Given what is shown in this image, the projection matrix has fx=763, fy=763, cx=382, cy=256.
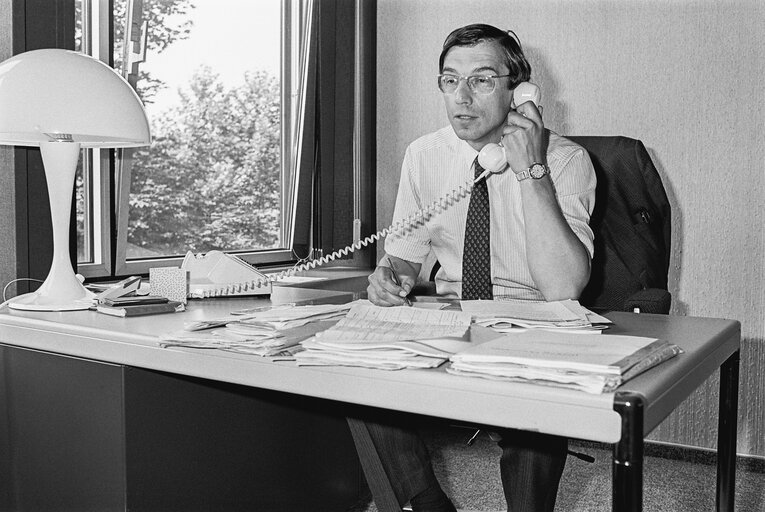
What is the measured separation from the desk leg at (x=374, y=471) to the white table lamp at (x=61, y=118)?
1.89ft

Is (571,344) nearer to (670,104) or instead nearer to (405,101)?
(670,104)

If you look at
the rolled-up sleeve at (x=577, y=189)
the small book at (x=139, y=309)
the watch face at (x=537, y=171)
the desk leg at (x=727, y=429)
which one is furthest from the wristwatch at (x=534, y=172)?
the small book at (x=139, y=309)

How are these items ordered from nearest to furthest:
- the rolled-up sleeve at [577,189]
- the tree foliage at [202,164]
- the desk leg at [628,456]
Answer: the desk leg at [628,456] < the rolled-up sleeve at [577,189] < the tree foliage at [202,164]

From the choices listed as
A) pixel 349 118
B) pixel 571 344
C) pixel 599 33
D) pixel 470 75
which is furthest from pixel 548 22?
pixel 571 344

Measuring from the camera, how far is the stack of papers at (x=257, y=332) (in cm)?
104

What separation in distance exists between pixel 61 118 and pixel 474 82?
89 centimetres

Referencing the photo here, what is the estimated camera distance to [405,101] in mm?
2963

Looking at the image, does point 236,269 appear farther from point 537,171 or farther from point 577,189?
point 577,189

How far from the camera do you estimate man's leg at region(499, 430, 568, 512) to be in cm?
136

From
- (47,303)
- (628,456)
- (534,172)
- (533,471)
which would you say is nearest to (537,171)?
(534,172)

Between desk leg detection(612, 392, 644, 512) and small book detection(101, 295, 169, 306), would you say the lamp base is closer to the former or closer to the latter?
small book detection(101, 295, 169, 306)

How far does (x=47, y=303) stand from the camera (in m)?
1.43

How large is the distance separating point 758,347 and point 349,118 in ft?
5.34

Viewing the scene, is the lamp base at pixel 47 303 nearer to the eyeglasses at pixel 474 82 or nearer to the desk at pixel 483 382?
the desk at pixel 483 382
